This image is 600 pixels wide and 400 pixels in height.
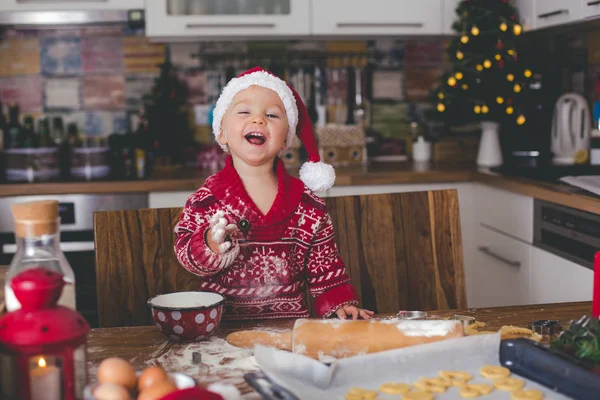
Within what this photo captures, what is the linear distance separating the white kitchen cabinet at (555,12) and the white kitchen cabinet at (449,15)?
320 millimetres

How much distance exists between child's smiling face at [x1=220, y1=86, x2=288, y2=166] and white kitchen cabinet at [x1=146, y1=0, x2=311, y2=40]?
5.08 feet

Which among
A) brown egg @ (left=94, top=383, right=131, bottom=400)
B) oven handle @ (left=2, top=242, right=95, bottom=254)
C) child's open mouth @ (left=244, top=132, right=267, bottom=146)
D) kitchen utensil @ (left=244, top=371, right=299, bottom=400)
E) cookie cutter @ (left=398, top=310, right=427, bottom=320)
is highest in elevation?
child's open mouth @ (left=244, top=132, right=267, bottom=146)

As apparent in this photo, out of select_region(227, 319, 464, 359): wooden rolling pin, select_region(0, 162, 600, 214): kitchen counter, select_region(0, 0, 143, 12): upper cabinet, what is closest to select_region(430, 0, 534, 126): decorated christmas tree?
select_region(0, 162, 600, 214): kitchen counter

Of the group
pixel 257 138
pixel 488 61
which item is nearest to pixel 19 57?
pixel 488 61

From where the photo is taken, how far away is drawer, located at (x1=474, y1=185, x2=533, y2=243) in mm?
2320

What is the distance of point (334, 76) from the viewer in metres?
3.19

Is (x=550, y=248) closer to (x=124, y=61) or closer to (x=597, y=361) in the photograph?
(x=597, y=361)

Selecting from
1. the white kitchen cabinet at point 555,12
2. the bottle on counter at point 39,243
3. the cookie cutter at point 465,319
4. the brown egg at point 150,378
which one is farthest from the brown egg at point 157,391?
the white kitchen cabinet at point 555,12

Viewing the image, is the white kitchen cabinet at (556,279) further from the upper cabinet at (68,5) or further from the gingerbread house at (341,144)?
the upper cabinet at (68,5)

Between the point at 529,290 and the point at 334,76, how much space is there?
1324 mm

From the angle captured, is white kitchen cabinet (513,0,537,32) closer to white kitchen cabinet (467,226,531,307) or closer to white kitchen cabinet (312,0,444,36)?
white kitchen cabinet (312,0,444,36)

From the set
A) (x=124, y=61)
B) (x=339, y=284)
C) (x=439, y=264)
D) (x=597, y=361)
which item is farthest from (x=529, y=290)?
(x=124, y=61)

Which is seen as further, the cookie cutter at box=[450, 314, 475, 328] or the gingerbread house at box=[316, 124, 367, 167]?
the gingerbread house at box=[316, 124, 367, 167]

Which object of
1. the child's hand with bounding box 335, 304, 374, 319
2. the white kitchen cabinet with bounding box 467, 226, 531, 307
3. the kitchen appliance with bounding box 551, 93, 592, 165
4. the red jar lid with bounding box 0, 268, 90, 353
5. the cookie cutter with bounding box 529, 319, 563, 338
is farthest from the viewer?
the kitchen appliance with bounding box 551, 93, 592, 165
